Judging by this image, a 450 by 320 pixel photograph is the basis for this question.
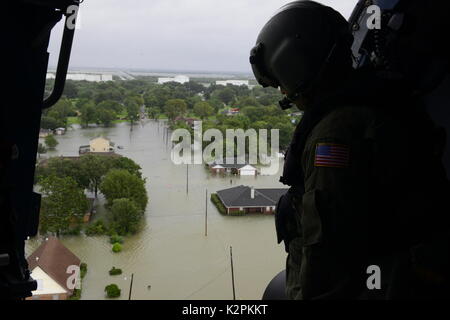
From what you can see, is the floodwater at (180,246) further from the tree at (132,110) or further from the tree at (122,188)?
the tree at (132,110)

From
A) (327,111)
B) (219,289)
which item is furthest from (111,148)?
(327,111)

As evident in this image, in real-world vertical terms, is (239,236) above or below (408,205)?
below

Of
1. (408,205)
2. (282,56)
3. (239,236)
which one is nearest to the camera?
(408,205)

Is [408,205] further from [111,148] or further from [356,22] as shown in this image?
[111,148]

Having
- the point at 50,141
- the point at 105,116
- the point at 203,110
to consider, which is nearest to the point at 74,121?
the point at 50,141

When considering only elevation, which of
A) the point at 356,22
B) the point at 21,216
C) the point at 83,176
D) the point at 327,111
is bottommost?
the point at 83,176

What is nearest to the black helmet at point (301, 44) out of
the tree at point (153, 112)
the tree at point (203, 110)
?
the tree at point (153, 112)
